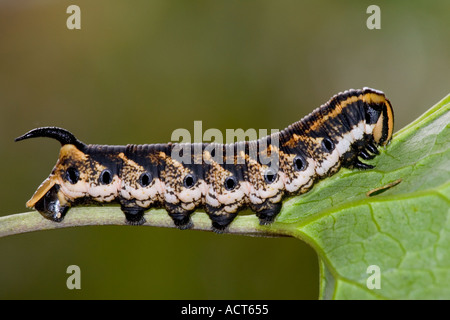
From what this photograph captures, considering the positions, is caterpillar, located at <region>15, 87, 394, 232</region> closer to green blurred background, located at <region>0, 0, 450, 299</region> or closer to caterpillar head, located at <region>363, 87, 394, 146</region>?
caterpillar head, located at <region>363, 87, 394, 146</region>

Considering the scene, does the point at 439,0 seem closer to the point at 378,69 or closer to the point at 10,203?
the point at 378,69

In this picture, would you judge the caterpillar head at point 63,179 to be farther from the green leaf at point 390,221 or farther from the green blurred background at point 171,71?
the green blurred background at point 171,71

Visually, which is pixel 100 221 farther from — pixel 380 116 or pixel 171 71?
pixel 171 71

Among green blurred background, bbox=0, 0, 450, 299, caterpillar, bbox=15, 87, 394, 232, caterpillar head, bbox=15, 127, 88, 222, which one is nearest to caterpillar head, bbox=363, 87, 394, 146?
caterpillar, bbox=15, 87, 394, 232

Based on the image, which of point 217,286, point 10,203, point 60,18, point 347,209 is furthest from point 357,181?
point 60,18

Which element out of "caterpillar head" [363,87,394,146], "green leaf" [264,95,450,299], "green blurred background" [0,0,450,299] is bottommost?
"green leaf" [264,95,450,299]

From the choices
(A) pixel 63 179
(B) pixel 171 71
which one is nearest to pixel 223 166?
(A) pixel 63 179

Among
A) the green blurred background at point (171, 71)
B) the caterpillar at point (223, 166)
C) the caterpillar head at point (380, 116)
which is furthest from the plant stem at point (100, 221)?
the green blurred background at point (171, 71)
